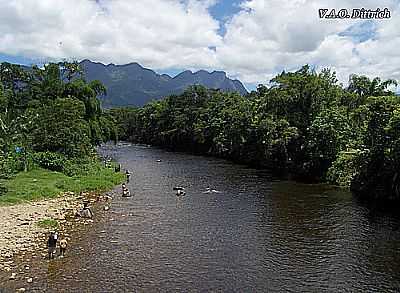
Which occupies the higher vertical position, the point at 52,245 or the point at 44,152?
the point at 44,152

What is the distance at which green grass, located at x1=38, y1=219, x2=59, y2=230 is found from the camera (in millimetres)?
33713

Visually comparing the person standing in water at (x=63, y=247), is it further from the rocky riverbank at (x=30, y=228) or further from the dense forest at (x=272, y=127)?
the dense forest at (x=272, y=127)

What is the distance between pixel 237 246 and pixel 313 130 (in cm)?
3547

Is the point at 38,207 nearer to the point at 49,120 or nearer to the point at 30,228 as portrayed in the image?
the point at 30,228

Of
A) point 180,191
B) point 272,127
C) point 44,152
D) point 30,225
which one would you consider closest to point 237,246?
point 30,225

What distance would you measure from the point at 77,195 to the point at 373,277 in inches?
1208

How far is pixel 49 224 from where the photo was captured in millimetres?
34188

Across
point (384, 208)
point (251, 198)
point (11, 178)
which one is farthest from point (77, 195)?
point (384, 208)

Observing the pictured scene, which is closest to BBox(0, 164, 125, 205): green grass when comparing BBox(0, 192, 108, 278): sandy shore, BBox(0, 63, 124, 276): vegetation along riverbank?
BBox(0, 63, 124, 276): vegetation along riverbank

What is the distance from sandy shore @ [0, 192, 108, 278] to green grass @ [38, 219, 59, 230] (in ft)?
0.96

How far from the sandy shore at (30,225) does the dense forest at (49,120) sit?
5470 mm

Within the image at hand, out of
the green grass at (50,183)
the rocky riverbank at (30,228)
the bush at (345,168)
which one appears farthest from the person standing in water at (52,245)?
the bush at (345,168)

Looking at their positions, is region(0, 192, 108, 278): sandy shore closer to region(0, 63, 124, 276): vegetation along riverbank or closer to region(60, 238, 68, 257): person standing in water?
region(0, 63, 124, 276): vegetation along riverbank

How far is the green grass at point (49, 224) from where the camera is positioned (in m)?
33.7
